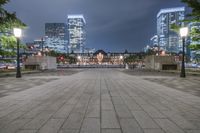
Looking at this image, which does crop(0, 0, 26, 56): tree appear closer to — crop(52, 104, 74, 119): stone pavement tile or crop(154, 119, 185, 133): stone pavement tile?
crop(52, 104, 74, 119): stone pavement tile

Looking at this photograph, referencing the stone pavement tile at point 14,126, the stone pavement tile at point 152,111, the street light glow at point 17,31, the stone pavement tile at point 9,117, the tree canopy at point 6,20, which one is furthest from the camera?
the street light glow at point 17,31

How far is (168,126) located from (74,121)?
7.60 ft

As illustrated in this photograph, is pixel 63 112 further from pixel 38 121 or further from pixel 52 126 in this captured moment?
pixel 52 126

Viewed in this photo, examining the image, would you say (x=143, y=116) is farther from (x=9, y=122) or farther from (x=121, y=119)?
(x=9, y=122)

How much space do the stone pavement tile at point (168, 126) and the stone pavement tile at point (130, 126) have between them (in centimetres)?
57

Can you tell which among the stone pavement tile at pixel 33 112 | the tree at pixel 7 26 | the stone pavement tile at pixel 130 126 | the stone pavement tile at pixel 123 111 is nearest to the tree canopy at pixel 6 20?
the tree at pixel 7 26

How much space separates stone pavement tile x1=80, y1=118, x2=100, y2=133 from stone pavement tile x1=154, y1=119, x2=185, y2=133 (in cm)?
151

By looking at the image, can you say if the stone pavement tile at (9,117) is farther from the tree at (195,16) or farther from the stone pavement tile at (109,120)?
the tree at (195,16)

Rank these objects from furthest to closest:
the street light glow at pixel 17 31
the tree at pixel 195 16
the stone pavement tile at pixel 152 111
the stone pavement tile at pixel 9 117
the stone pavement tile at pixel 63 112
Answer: the street light glow at pixel 17 31 → the tree at pixel 195 16 → the stone pavement tile at pixel 152 111 → the stone pavement tile at pixel 63 112 → the stone pavement tile at pixel 9 117

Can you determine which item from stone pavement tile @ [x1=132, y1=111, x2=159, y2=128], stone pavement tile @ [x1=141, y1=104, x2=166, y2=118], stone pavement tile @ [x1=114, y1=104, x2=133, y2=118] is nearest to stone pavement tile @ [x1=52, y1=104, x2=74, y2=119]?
stone pavement tile @ [x1=114, y1=104, x2=133, y2=118]

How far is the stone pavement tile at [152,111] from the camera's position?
6645mm

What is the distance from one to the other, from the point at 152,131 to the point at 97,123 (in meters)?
1.38

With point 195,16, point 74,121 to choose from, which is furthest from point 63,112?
point 195,16

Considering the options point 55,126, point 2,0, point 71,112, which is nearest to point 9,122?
point 55,126
